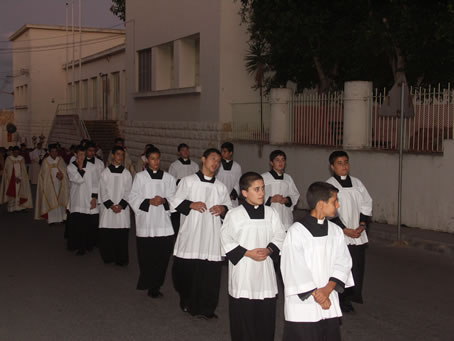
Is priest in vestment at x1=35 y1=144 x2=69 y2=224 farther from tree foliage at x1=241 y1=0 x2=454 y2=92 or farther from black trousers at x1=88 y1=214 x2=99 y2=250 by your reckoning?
tree foliage at x1=241 y1=0 x2=454 y2=92

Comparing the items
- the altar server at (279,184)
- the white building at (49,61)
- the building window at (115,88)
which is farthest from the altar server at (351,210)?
the white building at (49,61)

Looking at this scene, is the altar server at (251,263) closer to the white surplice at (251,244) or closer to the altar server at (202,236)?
the white surplice at (251,244)

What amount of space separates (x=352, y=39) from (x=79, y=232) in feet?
28.9

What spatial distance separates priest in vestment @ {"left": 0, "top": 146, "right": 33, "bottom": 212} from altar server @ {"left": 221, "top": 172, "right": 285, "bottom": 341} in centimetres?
1288

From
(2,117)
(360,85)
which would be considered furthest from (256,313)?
(2,117)

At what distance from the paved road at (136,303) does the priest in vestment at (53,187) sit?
140 inches

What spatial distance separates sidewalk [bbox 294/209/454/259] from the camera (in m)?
10.6

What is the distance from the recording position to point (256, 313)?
17.5 feet

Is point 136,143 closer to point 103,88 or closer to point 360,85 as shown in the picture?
point 103,88

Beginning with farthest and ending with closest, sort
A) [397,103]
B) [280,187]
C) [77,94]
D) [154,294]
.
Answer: [77,94] < [397,103] < [280,187] < [154,294]

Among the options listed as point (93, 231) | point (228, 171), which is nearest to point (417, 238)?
point (228, 171)

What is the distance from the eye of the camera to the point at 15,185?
17.0 m

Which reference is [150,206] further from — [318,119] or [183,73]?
[183,73]

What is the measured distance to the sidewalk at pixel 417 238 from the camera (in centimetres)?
1055
